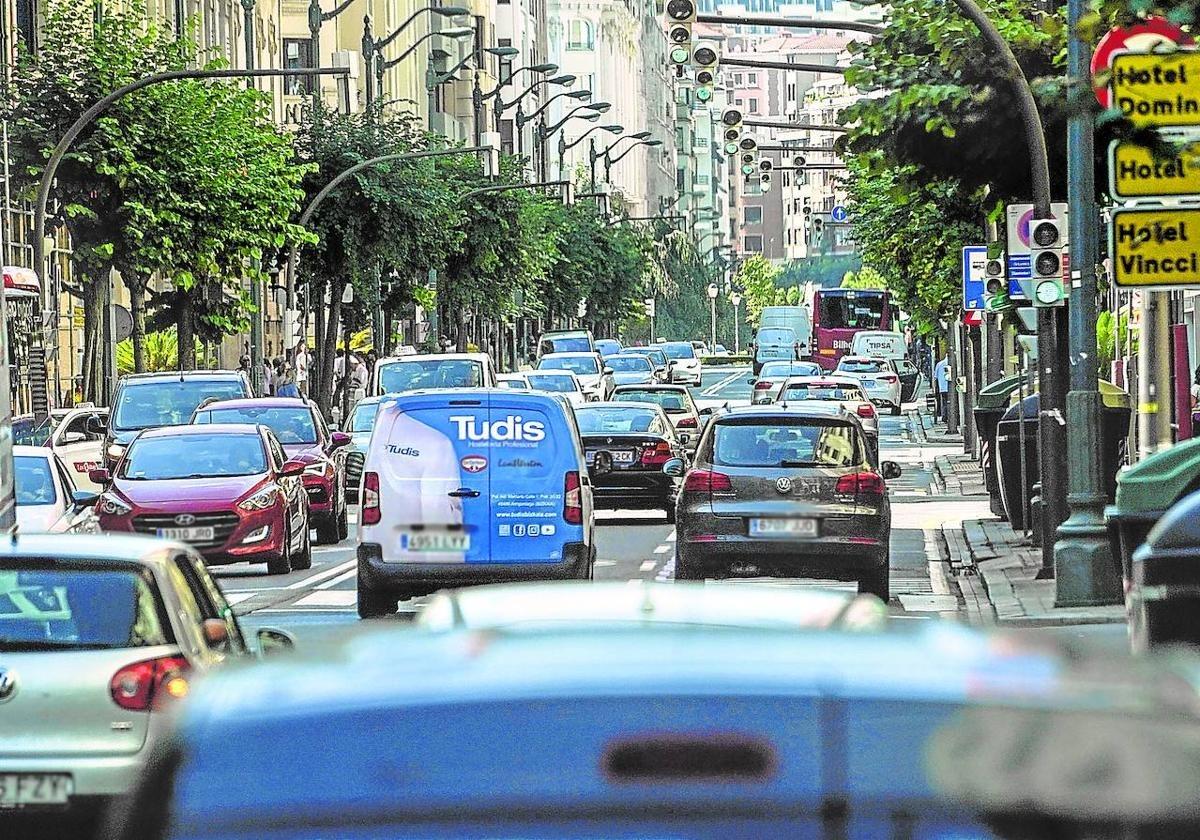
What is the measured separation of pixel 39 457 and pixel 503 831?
824 inches

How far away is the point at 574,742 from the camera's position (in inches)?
135

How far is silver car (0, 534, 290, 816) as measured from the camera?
997 cm

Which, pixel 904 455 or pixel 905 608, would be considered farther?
pixel 904 455

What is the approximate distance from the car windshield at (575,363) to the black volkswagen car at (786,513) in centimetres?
4132

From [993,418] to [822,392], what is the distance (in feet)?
62.0

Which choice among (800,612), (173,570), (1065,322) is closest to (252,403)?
(1065,322)

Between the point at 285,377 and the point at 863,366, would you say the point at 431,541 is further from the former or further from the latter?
the point at 863,366

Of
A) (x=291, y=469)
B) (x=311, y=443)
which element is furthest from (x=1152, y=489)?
(x=311, y=443)

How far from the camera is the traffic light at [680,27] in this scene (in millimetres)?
28875

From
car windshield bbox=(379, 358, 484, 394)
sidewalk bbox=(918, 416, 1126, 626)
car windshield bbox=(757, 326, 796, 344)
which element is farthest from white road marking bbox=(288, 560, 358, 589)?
car windshield bbox=(757, 326, 796, 344)

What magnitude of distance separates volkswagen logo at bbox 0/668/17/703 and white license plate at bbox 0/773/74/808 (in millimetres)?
297

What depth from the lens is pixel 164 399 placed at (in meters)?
34.7

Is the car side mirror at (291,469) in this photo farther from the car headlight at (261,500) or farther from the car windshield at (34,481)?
the car windshield at (34,481)

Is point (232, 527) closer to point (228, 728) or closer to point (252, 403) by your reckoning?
point (252, 403)
